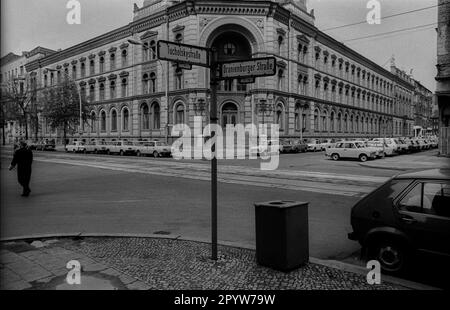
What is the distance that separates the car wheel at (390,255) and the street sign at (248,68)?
2.76 meters

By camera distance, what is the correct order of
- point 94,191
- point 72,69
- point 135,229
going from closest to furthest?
point 135,229 → point 94,191 → point 72,69

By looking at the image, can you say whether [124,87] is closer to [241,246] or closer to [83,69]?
[83,69]

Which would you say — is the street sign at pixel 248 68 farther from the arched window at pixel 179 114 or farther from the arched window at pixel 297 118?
the arched window at pixel 297 118

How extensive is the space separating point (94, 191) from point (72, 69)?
49.9m

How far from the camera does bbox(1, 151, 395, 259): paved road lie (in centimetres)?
725

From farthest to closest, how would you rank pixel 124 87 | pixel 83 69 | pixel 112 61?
pixel 83 69, pixel 112 61, pixel 124 87

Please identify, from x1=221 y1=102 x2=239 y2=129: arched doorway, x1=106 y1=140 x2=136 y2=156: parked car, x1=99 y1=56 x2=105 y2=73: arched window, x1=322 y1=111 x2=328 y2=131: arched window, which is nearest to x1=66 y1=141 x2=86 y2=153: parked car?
x1=106 y1=140 x2=136 y2=156: parked car

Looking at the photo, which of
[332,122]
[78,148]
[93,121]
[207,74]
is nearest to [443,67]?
[207,74]

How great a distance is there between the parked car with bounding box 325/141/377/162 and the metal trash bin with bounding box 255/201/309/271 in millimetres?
23423

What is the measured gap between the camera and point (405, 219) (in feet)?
16.1

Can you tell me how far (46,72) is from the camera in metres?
62.4

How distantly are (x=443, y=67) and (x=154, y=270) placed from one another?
95.6 feet
